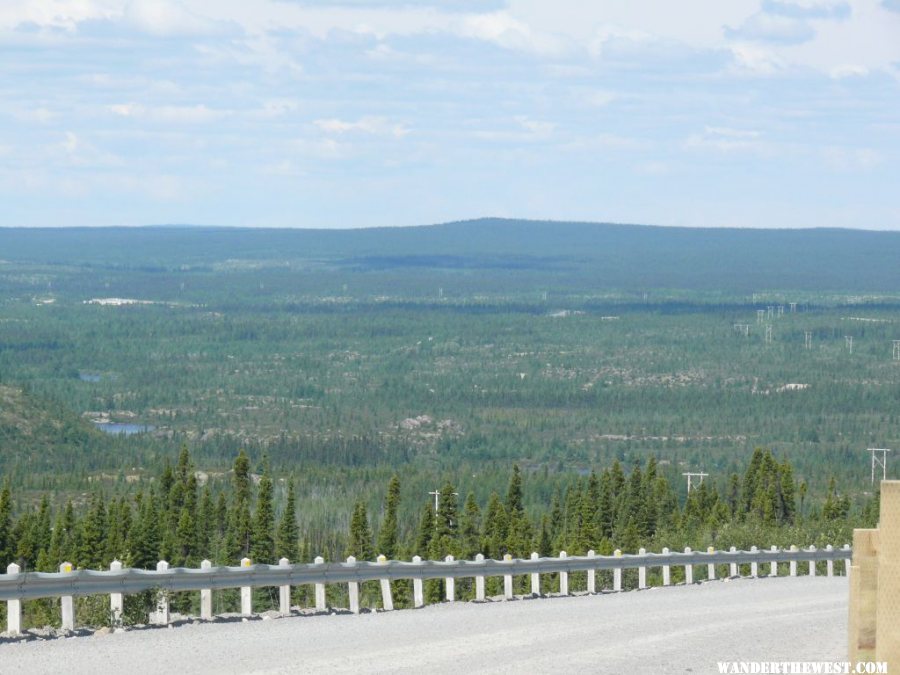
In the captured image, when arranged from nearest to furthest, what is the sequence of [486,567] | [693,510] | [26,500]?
[486,567] < [693,510] < [26,500]

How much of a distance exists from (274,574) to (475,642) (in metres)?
5.34

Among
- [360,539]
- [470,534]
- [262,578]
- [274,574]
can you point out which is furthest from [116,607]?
[470,534]

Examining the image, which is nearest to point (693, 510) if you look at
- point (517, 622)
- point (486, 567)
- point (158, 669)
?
point (486, 567)

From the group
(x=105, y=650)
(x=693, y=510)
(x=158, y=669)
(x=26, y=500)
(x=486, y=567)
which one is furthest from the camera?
(x=26, y=500)

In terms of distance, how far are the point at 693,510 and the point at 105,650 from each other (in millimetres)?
84400

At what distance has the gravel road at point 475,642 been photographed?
76.3 ft

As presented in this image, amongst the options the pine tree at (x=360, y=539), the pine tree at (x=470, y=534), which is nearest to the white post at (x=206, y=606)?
the pine tree at (x=470, y=534)

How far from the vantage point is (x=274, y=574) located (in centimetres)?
3033

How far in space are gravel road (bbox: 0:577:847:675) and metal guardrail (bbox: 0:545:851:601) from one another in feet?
2.91

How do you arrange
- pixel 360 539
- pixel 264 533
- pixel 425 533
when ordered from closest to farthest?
pixel 360 539, pixel 425 533, pixel 264 533

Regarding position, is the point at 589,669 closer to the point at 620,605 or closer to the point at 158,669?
the point at 158,669

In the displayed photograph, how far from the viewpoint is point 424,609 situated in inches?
1241

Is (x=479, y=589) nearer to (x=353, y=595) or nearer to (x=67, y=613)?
(x=353, y=595)

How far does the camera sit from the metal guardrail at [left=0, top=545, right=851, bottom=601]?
86.0 ft
